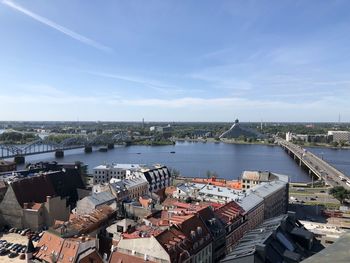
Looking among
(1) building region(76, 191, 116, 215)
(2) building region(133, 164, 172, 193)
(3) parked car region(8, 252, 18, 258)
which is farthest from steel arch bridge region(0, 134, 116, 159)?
(3) parked car region(8, 252, 18, 258)

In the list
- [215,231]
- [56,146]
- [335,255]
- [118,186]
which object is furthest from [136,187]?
[56,146]

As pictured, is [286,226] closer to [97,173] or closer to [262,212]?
[262,212]

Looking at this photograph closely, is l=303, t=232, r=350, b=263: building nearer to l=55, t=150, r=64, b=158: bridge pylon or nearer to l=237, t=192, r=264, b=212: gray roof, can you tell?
l=237, t=192, r=264, b=212: gray roof

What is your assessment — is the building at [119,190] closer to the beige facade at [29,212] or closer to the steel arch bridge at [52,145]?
the beige facade at [29,212]

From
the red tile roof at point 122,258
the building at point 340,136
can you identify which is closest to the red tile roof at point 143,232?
the red tile roof at point 122,258

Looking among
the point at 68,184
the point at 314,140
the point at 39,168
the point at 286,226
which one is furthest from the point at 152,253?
the point at 314,140
